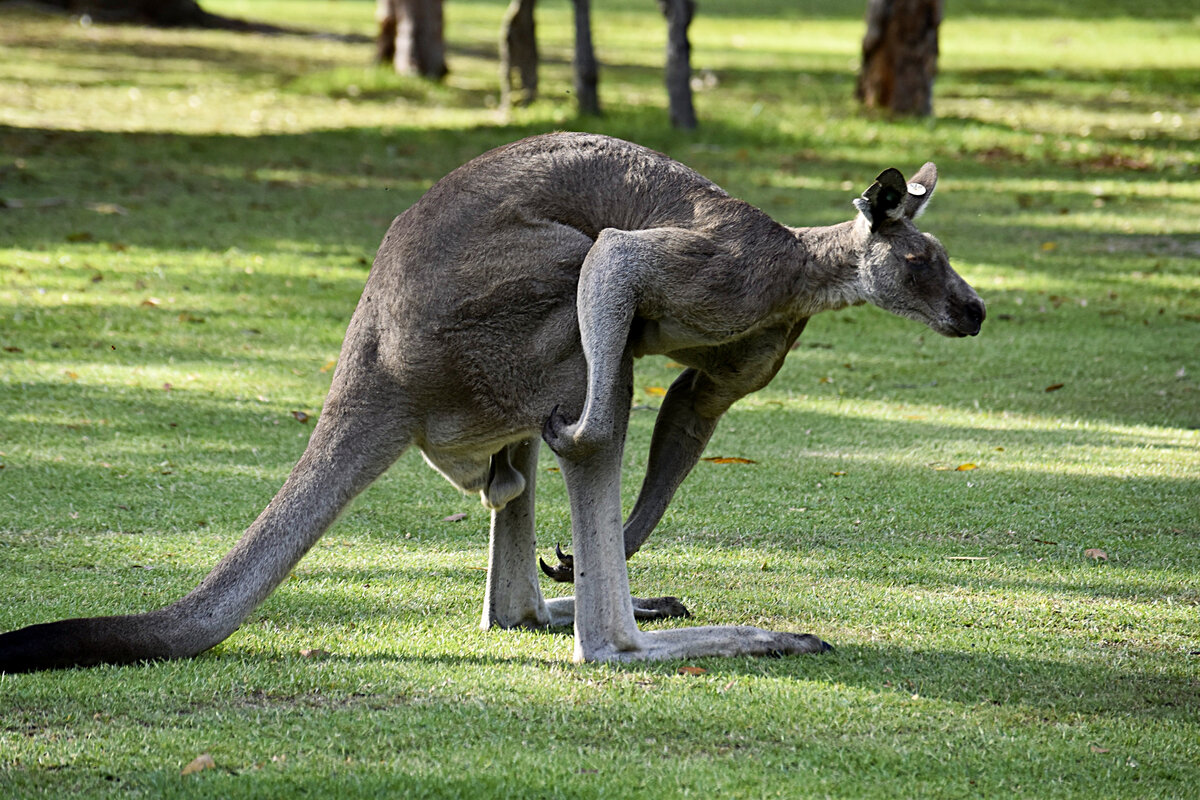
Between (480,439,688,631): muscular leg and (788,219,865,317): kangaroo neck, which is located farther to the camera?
(480,439,688,631): muscular leg

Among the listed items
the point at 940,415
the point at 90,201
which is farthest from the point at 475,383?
the point at 90,201

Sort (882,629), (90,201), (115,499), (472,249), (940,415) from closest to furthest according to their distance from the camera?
(472,249)
(882,629)
(115,499)
(940,415)
(90,201)

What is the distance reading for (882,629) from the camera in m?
4.64

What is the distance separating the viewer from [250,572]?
13.4 feet

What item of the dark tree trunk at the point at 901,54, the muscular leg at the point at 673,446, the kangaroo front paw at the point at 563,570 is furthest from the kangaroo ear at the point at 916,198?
the dark tree trunk at the point at 901,54

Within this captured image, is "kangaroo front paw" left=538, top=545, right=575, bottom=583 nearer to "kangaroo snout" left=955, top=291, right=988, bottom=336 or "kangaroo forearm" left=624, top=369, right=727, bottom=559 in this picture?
"kangaroo forearm" left=624, top=369, right=727, bottom=559

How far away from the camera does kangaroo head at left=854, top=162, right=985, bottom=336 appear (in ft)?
13.2

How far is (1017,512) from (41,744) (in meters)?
4.10

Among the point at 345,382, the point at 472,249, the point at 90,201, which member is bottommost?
the point at 90,201

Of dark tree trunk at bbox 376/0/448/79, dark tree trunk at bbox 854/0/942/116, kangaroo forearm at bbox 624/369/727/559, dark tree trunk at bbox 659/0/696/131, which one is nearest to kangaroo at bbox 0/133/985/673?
kangaroo forearm at bbox 624/369/727/559

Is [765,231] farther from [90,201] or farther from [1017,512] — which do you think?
[90,201]

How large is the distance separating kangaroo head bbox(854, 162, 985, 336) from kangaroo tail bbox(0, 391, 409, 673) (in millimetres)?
1458

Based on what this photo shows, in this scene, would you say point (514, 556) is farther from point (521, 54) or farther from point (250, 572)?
point (521, 54)

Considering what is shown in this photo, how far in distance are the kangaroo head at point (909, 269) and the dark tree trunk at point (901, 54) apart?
13.1 metres
